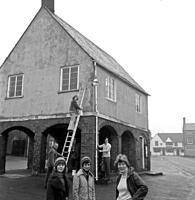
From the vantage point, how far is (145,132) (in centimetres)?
2067

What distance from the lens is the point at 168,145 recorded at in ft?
310

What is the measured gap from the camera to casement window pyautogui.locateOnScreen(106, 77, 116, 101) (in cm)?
1523

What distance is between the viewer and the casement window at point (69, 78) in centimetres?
1432

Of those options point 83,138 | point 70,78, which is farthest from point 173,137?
point 83,138

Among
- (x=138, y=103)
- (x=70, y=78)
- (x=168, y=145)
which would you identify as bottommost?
(x=168, y=145)

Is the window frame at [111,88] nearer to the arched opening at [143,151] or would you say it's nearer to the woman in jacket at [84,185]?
the arched opening at [143,151]

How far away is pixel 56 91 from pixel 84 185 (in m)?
10.3

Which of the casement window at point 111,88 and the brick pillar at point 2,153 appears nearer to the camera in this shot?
the casement window at point 111,88

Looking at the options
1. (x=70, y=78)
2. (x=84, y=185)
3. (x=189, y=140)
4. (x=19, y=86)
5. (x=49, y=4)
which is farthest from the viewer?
(x=189, y=140)

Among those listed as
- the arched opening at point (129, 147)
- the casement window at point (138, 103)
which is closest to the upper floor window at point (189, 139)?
the casement window at point (138, 103)

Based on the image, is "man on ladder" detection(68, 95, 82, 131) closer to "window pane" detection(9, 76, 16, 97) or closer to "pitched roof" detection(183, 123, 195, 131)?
"window pane" detection(9, 76, 16, 97)

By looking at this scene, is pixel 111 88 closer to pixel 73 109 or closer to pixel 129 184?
pixel 73 109

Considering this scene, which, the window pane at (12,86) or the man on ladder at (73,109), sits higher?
the window pane at (12,86)

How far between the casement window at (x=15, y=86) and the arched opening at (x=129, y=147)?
24.7 ft
